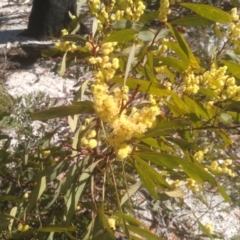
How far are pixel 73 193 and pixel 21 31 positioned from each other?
3198mm

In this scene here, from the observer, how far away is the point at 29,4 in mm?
5535

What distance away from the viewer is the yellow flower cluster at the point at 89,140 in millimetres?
1524

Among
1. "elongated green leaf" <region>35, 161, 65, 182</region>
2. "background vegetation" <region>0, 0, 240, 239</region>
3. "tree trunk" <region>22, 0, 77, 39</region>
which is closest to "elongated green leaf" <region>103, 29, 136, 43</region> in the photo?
"background vegetation" <region>0, 0, 240, 239</region>

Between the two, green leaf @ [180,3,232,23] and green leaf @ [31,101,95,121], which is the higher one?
green leaf @ [180,3,232,23]

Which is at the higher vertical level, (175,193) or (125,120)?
(125,120)

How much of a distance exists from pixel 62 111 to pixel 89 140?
0.83 feet

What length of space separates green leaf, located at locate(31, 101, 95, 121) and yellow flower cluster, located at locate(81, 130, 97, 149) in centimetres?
12

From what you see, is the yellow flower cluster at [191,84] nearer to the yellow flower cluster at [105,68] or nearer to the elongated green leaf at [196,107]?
the elongated green leaf at [196,107]

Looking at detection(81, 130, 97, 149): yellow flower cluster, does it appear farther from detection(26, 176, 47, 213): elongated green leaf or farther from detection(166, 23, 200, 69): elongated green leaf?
detection(166, 23, 200, 69): elongated green leaf

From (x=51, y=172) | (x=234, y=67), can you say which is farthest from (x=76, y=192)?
(x=234, y=67)

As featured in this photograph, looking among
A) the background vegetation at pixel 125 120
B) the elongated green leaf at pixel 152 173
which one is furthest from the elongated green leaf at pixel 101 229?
the elongated green leaf at pixel 152 173

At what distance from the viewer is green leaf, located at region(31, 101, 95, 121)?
1435 millimetres

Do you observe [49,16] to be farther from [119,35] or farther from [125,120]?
[125,120]

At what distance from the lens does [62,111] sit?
144 centimetres
